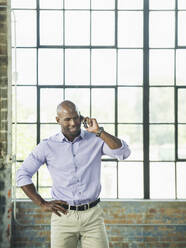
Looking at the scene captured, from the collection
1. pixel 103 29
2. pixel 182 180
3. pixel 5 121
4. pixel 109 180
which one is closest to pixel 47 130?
pixel 5 121

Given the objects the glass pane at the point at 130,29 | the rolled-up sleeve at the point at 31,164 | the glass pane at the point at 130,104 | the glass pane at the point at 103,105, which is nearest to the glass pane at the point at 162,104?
the glass pane at the point at 130,104

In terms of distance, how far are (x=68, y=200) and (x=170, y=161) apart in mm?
1936

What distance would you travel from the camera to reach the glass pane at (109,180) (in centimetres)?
407

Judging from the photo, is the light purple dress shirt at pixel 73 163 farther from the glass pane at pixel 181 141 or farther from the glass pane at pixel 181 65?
the glass pane at pixel 181 65

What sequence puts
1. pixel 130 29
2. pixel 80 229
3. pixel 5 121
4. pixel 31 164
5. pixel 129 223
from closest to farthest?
pixel 80 229 < pixel 31 164 < pixel 5 121 < pixel 129 223 < pixel 130 29

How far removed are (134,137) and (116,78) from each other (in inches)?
29.4

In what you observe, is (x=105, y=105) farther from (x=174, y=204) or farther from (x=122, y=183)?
(x=174, y=204)

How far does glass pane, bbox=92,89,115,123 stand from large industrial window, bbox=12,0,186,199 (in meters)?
0.01

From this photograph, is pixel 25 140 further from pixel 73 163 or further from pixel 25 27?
pixel 73 163

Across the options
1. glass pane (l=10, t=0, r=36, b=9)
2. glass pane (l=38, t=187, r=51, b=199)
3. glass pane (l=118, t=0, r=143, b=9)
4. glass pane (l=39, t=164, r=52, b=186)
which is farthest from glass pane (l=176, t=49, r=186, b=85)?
glass pane (l=38, t=187, r=51, b=199)

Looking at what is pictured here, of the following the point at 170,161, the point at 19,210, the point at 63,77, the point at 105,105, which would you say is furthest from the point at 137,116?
the point at 19,210

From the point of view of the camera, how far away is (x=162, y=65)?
4.09 m

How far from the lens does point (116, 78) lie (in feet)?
13.4

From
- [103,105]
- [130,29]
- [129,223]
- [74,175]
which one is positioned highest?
[130,29]
